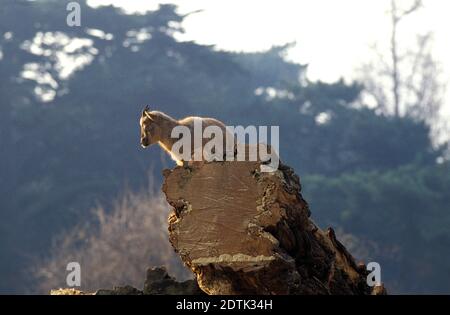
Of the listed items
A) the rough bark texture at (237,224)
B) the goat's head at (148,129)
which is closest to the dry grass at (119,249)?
the goat's head at (148,129)

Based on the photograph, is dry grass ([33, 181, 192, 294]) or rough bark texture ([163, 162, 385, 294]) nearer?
rough bark texture ([163, 162, 385, 294])

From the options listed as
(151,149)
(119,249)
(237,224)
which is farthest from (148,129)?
(151,149)

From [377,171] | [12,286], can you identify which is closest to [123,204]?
[12,286]

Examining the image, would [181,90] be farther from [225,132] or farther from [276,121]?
[225,132]

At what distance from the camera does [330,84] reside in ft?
163

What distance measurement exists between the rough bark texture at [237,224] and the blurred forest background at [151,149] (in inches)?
1137

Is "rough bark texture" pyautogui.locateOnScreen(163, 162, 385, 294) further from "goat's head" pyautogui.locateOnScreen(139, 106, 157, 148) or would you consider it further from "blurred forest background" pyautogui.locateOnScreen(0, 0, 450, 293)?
"blurred forest background" pyautogui.locateOnScreen(0, 0, 450, 293)

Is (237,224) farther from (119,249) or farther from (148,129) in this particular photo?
(119,249)

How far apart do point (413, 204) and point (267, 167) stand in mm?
34381

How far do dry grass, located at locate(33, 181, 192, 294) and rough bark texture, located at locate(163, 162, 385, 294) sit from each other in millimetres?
25011

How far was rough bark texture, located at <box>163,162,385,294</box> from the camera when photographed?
31.6 feet

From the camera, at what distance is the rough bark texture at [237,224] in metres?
9.62

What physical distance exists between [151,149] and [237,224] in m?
35.6

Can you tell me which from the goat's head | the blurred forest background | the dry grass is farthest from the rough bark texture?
the blurred forest background
